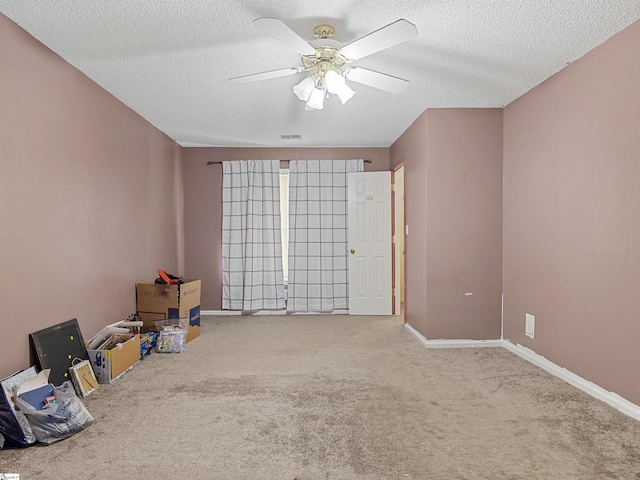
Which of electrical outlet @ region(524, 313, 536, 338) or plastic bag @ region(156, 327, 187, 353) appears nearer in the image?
electrical outlet @ region(524, 313, 536, 338)

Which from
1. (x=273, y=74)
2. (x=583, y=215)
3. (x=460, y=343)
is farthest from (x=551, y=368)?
(x=273, y=74)

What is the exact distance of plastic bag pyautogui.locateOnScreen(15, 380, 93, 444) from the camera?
84.7 inches

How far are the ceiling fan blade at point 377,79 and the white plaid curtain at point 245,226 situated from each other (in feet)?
10.4

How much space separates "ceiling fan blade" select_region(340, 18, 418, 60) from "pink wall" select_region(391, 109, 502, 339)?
2013mm

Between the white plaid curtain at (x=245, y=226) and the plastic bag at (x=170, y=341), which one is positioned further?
the white plaid curtain at (x=245, y=226)

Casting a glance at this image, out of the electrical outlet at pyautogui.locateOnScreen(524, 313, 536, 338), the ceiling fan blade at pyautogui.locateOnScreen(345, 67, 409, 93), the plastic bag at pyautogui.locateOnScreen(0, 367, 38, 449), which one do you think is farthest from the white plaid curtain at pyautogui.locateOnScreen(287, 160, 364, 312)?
the plastic bag at pyautogui.locateOnScreen(0, 367, 38, 449)

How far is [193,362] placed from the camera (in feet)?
11.8

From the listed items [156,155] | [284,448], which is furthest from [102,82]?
[284,448]

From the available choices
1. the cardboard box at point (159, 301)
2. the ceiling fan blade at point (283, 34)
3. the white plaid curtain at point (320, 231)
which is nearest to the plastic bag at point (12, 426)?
the cardboard box at point (159, 301)

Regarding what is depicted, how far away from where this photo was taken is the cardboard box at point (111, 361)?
9.98 feet

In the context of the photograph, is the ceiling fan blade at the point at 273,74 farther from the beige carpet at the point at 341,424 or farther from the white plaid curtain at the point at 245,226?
the white plaid curtain at the point at 245,226

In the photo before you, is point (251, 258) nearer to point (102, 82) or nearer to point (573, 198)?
point (102, 82)

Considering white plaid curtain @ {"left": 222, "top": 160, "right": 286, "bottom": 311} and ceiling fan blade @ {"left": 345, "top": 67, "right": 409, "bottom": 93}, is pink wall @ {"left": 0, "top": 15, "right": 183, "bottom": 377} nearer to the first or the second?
white plaid curtain @ {"left": 222, "top": 160, "right": 286, "bottom": 311}

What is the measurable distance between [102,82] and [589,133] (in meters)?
A: 3.78
